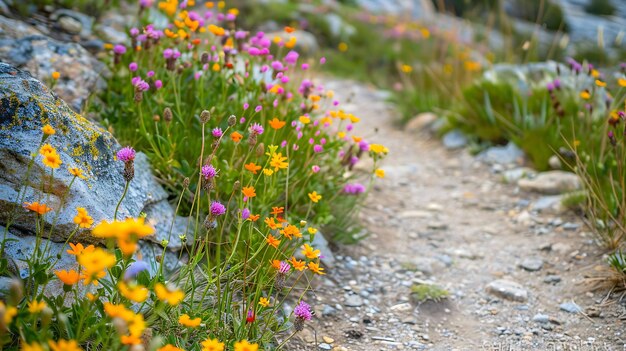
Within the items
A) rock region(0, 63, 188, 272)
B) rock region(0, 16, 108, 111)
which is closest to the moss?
rock region(0, 63, 188, 272)

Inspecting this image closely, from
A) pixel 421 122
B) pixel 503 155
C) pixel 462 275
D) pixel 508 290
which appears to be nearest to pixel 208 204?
pixel 462 275

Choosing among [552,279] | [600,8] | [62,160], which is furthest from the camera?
[600,8]

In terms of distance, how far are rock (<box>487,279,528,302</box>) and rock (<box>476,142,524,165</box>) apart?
6.37 feet

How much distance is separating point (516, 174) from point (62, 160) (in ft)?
11.8

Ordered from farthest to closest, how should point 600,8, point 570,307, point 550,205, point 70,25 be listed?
1. point 600,8
2. point 70,25
3. point 550,205
4. point 570,307

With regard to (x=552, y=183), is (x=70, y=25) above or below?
above

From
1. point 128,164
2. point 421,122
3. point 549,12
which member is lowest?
point 549,12

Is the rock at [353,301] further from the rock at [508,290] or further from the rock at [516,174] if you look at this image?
the rock at [516,174]

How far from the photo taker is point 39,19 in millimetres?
4148

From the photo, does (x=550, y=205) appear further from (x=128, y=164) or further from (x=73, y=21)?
(x=73, y=21)

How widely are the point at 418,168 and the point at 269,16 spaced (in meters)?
4.38

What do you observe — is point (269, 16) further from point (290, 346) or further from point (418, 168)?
point (290, 346)

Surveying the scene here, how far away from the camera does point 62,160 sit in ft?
7.32

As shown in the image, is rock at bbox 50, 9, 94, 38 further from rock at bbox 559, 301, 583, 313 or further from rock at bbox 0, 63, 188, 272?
rock at bbox 559, 301, 583, 313
